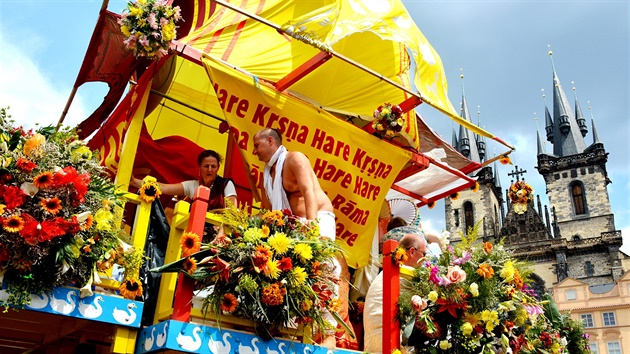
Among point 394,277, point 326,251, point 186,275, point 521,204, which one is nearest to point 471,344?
point 394,277

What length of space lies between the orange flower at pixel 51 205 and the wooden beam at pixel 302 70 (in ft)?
9.70

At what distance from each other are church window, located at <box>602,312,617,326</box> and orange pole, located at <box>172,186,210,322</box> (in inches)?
1823

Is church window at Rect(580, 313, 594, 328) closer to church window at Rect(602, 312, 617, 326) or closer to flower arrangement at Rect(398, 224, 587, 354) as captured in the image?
church window at Rect(602, 312, 617, 326)

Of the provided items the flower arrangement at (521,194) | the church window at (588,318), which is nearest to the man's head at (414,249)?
the flower arrangement at (521,194)

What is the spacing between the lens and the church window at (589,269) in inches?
2379

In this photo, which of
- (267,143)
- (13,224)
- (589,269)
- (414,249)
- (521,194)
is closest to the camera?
(13,224)

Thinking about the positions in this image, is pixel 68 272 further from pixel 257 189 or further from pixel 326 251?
pixel 257 189

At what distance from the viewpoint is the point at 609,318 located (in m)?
43.4

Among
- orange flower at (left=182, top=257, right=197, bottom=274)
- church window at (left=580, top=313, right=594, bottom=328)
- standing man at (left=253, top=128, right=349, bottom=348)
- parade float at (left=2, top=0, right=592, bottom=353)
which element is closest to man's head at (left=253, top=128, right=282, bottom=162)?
standing man at (left=253, top=128, right=349, bottom=348)

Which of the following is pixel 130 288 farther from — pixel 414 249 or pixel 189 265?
pixel 414 249

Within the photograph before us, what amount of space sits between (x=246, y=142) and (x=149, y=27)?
5.34 ft

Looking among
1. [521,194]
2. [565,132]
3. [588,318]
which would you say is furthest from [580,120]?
[521,194]

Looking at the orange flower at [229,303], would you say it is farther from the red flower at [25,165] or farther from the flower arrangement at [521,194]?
the flower arrangement at [521,194]

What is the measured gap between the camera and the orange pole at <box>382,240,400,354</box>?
4.62 metres
